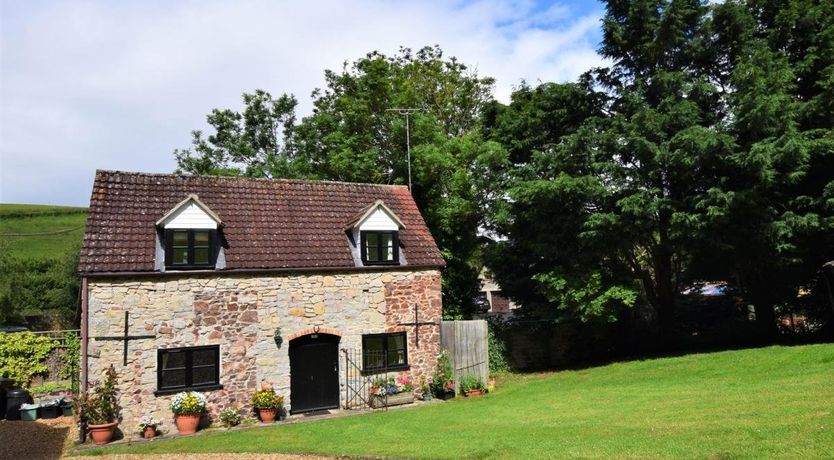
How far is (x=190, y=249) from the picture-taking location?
1620cm

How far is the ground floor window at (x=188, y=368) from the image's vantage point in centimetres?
1534

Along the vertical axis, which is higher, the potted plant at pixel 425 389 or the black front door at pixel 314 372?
the black front door at pixel 314 372

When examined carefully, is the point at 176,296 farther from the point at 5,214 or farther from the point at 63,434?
the point at 5,214

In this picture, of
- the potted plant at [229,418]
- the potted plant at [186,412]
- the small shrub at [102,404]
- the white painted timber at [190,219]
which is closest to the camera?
the small shrub at [102,404]

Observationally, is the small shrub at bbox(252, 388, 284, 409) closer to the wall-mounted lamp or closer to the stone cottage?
the stone cottage

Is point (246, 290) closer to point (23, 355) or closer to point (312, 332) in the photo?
point (312, 332)

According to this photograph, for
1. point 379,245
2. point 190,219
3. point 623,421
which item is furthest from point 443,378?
point 190,219

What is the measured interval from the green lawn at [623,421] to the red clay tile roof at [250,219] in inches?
196

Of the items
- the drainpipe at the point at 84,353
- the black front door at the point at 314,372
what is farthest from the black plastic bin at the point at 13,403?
the black front door at the point at 314,372

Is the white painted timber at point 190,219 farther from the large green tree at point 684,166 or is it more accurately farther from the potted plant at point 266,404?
the large green tree at point 684,166

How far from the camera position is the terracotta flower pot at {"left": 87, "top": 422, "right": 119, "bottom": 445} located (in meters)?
14.0

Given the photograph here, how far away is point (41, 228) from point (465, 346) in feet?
211

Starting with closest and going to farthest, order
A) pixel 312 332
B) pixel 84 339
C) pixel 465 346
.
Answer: pixel 84 339, pixel 312 332, pixel 465 346

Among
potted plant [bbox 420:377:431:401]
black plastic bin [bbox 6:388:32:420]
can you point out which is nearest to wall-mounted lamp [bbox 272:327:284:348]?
potted plant [bbox 420:377:431:401]
